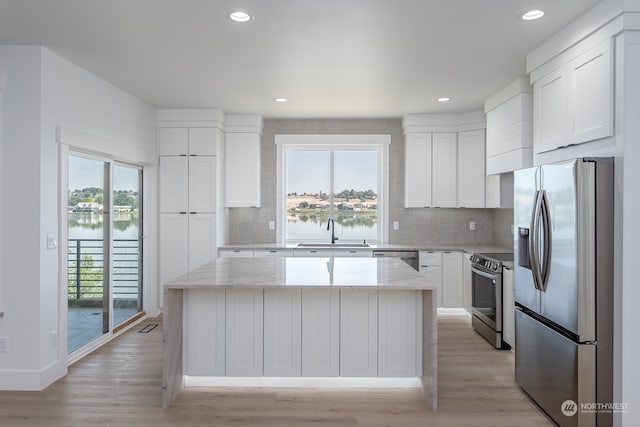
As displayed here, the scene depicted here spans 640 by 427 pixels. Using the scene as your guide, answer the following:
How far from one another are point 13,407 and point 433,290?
298cm

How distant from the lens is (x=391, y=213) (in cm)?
606

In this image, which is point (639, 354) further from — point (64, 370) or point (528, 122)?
point (64, 370)

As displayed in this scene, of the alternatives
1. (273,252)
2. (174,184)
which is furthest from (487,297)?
(174,184)

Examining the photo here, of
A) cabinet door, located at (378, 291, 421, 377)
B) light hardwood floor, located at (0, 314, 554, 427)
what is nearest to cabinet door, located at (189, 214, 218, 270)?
light hardwood floor, located at (0, 314, 554, 427)

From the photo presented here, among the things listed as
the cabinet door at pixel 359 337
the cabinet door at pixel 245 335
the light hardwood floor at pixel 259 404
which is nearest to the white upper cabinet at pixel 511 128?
the light hardwood floor at pixel 259 404

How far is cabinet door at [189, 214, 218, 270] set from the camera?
17.7ft

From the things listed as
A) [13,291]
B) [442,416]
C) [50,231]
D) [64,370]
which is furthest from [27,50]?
[442,416]

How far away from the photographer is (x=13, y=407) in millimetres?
2947

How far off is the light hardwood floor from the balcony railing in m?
0.74

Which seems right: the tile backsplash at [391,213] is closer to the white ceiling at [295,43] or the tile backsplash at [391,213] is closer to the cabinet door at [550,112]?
the white ceiling at [295,43]

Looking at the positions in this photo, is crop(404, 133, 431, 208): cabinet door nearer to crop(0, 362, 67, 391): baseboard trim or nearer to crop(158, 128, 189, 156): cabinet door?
crop(158, 128, 189, 156): cabinet door

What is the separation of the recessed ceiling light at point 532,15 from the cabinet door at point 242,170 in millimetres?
3643

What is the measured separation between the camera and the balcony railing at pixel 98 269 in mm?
3951

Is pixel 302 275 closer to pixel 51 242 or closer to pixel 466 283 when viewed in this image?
pixel 51 242
